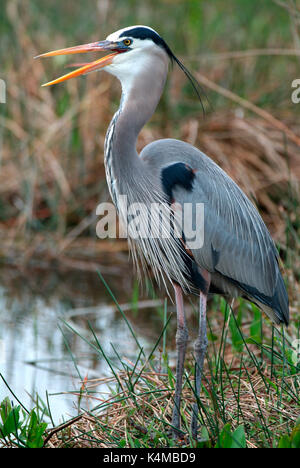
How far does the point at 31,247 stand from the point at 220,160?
1832 millimetres

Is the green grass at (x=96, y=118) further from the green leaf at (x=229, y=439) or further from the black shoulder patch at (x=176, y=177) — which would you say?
the green leaf at (x=229, y=439)

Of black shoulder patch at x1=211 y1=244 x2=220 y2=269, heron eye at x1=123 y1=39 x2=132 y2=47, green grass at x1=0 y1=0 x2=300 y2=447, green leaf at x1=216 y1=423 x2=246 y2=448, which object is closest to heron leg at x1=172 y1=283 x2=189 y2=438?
black shoulder patch at x1=211 y1=244 x2=220 y2=269

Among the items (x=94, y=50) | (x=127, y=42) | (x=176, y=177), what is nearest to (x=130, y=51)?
(x=127, y=42)

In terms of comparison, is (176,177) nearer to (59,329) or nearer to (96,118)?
(59,329)

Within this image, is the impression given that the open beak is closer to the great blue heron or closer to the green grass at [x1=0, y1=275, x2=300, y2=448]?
the great blue heron

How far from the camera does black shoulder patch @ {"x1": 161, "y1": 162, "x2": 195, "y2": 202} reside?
338cm

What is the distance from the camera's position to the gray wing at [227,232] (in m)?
3.44

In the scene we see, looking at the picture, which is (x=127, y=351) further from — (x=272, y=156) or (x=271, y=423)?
(x=272, y=156)

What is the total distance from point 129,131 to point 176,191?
1.15ft

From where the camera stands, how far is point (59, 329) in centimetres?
463

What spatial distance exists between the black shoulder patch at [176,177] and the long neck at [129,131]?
0.31 feet

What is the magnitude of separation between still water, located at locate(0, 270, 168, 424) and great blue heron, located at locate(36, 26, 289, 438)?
29.8 inches

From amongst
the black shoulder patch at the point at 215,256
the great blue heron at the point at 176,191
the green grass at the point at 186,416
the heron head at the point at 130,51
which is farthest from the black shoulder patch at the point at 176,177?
the green grass at the point at 186,416
